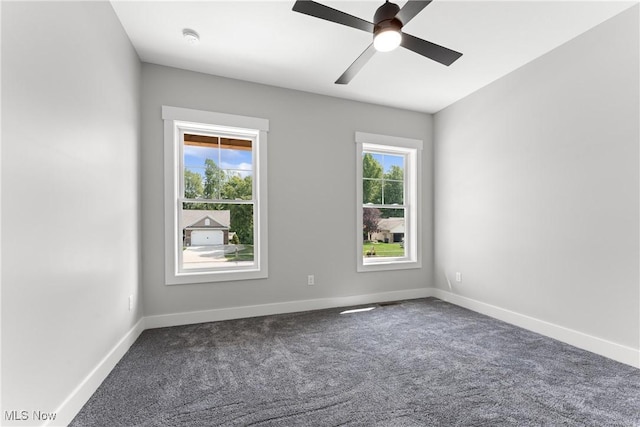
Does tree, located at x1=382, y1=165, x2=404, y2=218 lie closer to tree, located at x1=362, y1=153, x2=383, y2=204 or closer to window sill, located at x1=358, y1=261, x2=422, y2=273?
tree, located at x1=362, y1=153, x2=383, y2=204

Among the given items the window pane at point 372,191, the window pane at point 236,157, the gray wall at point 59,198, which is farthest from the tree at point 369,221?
the gray wall at point 59,198

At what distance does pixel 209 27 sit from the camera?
8.16 feet

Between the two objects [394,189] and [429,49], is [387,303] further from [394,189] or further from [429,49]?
[429,49]

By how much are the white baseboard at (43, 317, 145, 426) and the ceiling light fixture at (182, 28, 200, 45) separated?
102 inches

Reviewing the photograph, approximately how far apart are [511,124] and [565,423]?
277 cm

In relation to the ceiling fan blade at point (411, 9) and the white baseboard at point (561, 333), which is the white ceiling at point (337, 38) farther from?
the white baseboard at point (561, 333)

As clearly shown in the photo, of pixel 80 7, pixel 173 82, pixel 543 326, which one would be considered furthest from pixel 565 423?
pixel 173 82

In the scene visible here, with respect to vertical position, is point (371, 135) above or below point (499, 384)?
above

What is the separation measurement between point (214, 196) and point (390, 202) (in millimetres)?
2399

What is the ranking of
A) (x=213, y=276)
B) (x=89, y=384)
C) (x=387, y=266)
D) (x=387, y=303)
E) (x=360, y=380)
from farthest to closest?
(x=387, y=266) → (x=387, y=303) → (x=213, y=276) → (x=360, y=380) → (x=89, y=384)

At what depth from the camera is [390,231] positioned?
4309 mm

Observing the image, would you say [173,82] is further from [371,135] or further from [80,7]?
[371,135]

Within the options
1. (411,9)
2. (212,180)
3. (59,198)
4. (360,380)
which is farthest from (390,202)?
(59,198)

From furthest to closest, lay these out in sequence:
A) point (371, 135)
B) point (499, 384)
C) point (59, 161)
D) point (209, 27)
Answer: point (371, 135) < point (209, 27) < point (499, 384) < point (59, 161)
